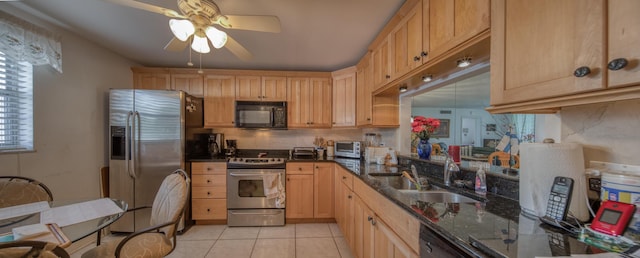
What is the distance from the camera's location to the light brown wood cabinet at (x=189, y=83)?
3.29 metres

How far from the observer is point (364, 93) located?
2896mm

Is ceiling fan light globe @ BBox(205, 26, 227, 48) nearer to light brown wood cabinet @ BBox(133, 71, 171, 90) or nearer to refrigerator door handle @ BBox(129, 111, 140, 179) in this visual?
refrigerator door handle @ BBox(129, 111, 140, 179)

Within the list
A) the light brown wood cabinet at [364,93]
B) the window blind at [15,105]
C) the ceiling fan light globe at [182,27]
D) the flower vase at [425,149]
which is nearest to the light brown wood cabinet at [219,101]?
the window blind at [15,105]

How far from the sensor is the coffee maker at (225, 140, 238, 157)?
3432mm

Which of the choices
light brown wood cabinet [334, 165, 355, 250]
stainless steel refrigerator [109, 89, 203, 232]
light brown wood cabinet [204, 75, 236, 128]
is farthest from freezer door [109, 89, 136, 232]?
light brown wood cabinet [334, 165, 355, 250]

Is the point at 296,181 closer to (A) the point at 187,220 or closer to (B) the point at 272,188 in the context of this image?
(B) the point at 272,188

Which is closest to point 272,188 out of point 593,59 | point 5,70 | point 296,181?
point 296,181

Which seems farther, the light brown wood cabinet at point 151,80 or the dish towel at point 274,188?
the light brown wood cabinet at point 151,80

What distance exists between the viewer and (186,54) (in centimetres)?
284

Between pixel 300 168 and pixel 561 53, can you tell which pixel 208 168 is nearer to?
pixel 300 168

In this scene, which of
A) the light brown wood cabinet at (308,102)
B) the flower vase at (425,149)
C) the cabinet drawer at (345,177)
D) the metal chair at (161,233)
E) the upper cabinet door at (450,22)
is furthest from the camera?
the light brown wood cabinet at (308,102)

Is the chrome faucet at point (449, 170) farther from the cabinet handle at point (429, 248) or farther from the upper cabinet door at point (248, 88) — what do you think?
the upper cabinet door at point (248, 88)

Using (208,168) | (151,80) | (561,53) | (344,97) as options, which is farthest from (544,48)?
(151,80)

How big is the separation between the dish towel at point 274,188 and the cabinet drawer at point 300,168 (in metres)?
0.18
